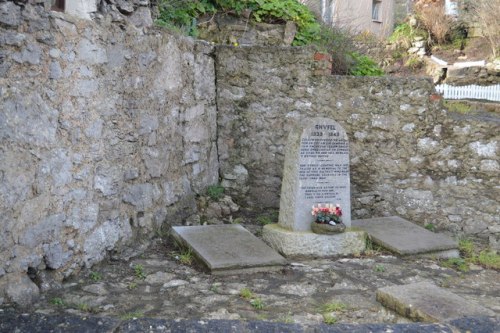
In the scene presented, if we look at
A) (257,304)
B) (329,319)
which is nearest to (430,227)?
(329,319)

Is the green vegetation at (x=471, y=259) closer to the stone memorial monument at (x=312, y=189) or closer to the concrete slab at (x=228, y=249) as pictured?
the stone memorial monument at (x=312, y=189)

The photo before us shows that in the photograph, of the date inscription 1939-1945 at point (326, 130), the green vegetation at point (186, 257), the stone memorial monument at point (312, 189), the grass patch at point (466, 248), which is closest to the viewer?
the green vegetation at point (186, 257)

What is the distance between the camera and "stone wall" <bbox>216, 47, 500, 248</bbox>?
5.60 meters

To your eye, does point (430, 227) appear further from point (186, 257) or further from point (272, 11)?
point (272, 11)

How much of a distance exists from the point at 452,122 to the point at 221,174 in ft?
8.56

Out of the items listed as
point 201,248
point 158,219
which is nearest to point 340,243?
point 201,248

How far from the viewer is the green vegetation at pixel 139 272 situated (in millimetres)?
4054

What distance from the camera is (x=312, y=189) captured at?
5.02m

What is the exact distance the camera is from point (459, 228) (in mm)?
5680

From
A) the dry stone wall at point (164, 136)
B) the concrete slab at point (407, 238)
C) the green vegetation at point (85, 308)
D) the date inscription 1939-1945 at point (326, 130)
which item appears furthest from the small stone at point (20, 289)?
the concrete slab at point (407, 238)

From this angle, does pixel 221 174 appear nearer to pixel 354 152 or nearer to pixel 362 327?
pixel 354 152

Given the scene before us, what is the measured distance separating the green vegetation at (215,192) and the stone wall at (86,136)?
14.0 inches

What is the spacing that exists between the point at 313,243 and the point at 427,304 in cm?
188

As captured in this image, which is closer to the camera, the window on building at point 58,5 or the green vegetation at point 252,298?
the green vegetation at point 252,298
